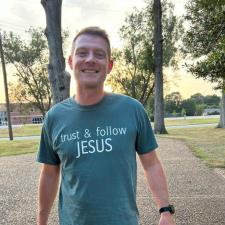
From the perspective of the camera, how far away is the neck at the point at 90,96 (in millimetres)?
2736

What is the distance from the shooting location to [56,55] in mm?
10344

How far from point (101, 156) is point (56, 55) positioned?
799 cm

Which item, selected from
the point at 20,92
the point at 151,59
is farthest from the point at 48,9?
the point at 20,92

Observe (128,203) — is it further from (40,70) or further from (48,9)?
(40,70)

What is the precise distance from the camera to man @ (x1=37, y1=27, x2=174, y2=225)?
102 inches

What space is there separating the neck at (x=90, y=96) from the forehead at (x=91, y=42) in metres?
0.26

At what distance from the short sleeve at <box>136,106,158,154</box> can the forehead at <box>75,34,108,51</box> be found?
44cm

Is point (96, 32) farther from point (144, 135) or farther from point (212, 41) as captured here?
point (212, 41)

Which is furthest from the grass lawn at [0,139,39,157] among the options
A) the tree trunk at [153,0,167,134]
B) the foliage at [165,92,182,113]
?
the foliage at [165,92,182,113]

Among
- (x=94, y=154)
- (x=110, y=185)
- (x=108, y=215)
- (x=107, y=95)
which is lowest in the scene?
(x=108, y=215)

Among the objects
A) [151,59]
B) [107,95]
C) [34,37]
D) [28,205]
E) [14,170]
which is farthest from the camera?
[34,37]

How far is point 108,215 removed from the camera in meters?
2.59

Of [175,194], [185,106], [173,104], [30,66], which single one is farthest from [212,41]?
[185,106]

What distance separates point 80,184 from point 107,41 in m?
0.87
